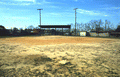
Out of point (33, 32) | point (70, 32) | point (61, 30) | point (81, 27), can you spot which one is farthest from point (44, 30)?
point (81, 27)

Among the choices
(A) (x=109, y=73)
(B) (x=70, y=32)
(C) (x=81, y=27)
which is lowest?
(A) (x=109, y=73)

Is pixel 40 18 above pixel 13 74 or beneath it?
above

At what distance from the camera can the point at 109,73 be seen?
2.73m

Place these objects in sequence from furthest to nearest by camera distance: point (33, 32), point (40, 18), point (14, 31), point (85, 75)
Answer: point (40, 18), point (33, 32), point (14, 31), point (85, 75)

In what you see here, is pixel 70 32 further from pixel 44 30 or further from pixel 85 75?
pixel 85 75

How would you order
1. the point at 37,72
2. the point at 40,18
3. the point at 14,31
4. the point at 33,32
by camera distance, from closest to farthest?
1. the point at 37,72
2. the point at 14,31
3. the point at 33,32
4. the point at 40,18

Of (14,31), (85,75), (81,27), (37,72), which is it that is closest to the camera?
(85,75)

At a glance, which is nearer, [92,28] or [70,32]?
[70,32]

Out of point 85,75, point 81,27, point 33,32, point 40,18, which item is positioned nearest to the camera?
point 85,75

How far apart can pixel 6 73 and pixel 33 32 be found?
32.3m

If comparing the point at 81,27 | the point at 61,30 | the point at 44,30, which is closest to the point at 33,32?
the point at 44,30

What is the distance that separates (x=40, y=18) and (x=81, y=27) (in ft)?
75.3

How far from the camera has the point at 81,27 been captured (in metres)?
47.1

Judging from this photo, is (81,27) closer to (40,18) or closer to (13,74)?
(40,18)
